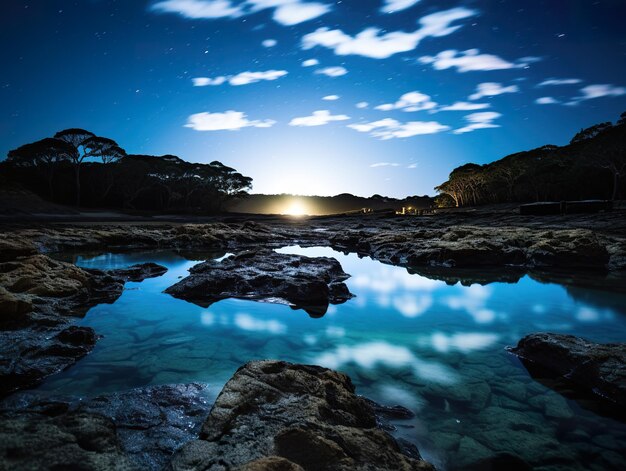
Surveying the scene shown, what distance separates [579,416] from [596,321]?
15.1ft

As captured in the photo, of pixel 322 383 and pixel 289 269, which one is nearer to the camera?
pixel 322 383

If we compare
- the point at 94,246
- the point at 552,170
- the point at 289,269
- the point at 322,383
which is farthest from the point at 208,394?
the point at 552,170

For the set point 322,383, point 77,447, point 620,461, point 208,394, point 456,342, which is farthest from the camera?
point 456,342

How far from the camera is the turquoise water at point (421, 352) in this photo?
2941mm

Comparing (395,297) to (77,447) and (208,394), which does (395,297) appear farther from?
(77,447)

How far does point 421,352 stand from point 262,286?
418 centimetres

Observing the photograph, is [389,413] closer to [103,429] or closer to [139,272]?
[103,429]

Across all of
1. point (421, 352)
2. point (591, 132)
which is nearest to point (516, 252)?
point (421, 352)

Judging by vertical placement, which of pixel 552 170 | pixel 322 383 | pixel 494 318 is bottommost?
pixel 494 318

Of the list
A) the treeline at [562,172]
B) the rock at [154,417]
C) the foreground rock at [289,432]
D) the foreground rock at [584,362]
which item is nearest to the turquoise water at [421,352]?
the foreground rock at [584,362]

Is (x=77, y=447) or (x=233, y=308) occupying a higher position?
(x=77, y=447)

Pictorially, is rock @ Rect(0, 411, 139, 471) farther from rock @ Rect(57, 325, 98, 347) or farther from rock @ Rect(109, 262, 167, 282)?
rock @ Rect(109, 262, 167, 282)

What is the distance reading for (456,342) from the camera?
552 centimetres

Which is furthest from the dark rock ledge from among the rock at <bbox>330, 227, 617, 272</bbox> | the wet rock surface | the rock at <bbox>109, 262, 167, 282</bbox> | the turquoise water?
the wet rock surface
